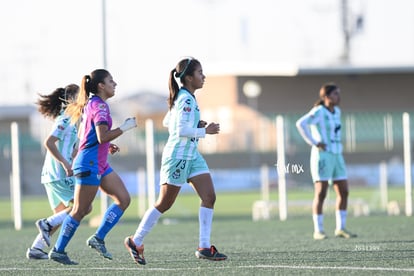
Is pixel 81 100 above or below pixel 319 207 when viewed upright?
above

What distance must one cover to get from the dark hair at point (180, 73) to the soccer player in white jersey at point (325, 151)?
4221 mm

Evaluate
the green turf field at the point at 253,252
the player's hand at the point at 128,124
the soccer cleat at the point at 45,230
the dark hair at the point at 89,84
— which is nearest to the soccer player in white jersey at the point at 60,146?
the soccer cleat at the point at 45,230

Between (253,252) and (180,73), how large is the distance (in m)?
2.37

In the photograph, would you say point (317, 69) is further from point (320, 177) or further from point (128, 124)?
point (128, 124)

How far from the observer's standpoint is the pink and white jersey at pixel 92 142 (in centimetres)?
1052

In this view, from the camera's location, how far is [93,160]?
10.6 meters

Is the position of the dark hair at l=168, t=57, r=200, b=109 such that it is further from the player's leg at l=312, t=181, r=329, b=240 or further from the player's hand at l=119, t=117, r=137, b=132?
the player's leg at l=312, t=181, r=329, b=240

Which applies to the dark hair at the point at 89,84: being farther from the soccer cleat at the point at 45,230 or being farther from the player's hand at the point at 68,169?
the soccer cleat at the point at 45,230

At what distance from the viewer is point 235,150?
33.5 m

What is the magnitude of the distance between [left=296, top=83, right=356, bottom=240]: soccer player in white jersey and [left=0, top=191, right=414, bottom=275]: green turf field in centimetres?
45

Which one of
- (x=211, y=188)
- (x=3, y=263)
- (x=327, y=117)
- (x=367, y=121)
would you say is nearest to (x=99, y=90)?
(x=211, y=188)

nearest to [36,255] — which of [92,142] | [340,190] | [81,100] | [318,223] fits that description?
[92,142]

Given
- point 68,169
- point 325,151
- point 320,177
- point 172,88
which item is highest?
point 172,88

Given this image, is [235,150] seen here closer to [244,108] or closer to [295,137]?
[295,137]
